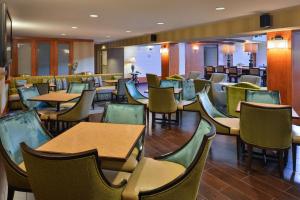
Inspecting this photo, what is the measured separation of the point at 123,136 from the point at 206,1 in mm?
3327

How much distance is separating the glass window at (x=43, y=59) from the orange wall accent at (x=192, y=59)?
6.78 m

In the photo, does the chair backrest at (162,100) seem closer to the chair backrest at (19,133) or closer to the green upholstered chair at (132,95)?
the green upholstered chair at (132,95)

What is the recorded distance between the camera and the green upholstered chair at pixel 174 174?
1540 millimetres

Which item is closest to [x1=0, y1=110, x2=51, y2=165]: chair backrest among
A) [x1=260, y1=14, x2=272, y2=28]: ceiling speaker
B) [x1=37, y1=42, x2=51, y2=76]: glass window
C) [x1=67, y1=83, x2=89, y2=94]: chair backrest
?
[x1=67, y1=83, x2=89, y2=94]: chair backrest

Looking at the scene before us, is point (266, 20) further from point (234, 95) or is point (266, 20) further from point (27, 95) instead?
point (27, 95)

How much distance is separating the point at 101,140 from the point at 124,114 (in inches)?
36.6

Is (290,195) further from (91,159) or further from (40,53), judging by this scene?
(40,53)

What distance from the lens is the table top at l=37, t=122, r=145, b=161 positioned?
5.83ft

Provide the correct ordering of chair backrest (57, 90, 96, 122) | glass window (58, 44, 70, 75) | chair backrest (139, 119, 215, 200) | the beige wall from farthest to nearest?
the beige wall < glass window (58, 44, 70, 75) < chair backrest (57, 90, 96, 122) < chair backrest (139, 119, 215, 200)

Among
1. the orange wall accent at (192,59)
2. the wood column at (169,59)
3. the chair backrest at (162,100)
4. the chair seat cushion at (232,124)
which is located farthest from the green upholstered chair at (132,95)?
the orange wall accent at (192,59)

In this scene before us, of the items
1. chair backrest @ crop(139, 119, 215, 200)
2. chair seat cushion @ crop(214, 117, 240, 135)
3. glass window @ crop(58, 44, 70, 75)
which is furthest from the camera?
glass window @ crop(58, 44, 70, 75)

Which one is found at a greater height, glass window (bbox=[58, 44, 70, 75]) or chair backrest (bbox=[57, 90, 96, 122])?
glass window (bbox=[58, 44, 70, 75])

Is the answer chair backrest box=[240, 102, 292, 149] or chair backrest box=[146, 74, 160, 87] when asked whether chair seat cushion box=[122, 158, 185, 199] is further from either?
chair backrest box=[146, 74, 160, 87]

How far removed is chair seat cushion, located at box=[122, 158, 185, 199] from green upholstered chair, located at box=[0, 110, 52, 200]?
2.60 ft
